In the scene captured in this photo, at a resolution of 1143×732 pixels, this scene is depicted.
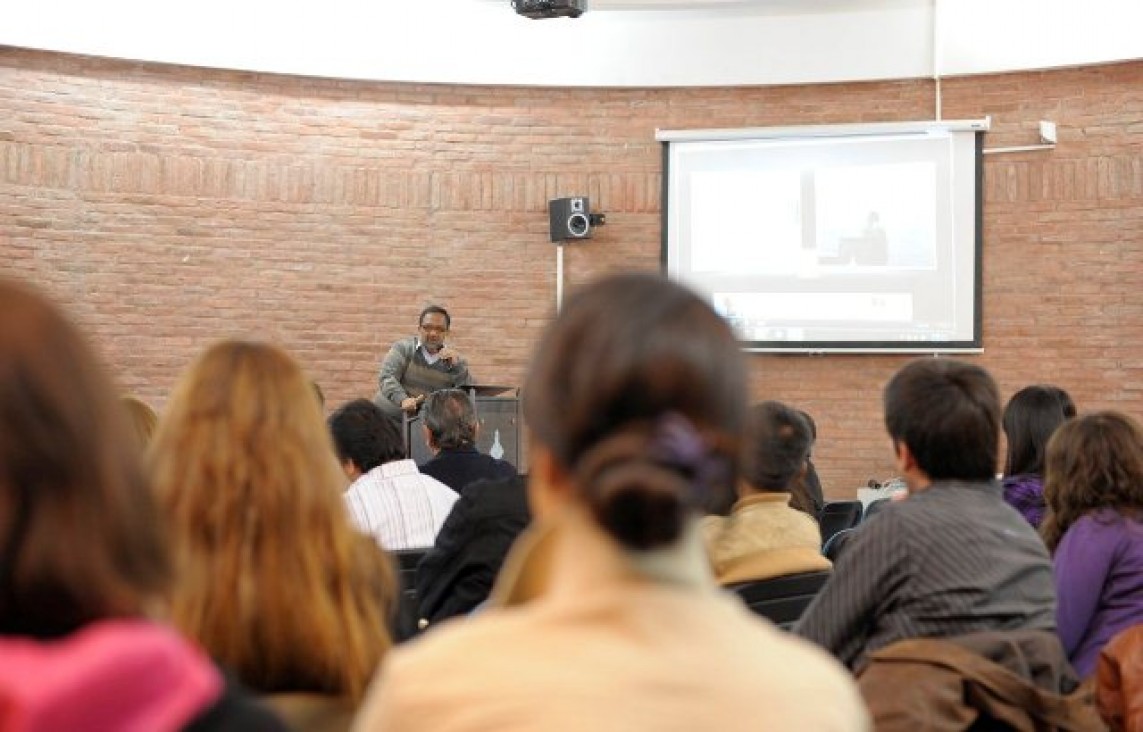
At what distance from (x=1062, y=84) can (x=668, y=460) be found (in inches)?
391

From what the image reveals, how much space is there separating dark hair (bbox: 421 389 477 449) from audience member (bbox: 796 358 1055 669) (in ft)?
8.77

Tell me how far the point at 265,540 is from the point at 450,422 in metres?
3.35

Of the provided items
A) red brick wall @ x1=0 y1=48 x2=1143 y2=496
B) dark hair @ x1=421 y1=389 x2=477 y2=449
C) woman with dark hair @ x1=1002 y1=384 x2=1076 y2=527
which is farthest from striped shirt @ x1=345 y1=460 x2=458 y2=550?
red brick wall @ x1=0 y1=48 x2=1143 y2=496

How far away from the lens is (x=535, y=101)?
11094mm

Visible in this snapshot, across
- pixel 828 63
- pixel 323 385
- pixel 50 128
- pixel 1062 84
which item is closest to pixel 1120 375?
pixel 1062 84

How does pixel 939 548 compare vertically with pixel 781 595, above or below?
above

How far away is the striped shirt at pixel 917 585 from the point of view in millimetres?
2773

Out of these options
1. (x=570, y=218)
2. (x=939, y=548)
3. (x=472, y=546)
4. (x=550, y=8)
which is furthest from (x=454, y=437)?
(x=570, y=218)

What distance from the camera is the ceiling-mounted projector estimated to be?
32.3 feet

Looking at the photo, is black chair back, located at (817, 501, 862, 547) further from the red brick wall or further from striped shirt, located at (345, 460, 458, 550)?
the red brick wall

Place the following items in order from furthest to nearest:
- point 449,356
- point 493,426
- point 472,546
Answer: point 449,356
point 493,426
point 472,546

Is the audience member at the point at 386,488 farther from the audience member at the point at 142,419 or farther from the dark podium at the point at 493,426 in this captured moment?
the dark podium at the point at 493,426

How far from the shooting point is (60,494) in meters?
1.10

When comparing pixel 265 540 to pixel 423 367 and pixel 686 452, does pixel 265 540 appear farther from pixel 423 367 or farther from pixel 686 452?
pixel 423 367
